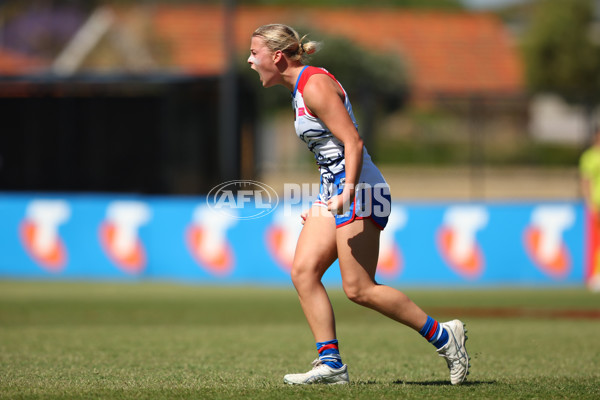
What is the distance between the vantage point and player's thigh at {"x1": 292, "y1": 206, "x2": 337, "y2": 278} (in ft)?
17.9

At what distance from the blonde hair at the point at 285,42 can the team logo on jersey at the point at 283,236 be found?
9579 millimetres

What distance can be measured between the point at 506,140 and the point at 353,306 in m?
18.6

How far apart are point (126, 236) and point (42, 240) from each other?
1.39m

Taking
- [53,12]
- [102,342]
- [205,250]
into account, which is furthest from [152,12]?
[102,342]

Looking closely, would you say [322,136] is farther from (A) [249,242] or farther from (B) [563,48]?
(B) [563,48]

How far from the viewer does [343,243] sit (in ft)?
17.6

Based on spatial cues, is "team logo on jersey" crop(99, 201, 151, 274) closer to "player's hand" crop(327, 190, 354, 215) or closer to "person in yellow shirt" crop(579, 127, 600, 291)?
"person in yellow shirt" crop(579, 127, 600, 291)

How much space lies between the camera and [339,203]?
511 cm

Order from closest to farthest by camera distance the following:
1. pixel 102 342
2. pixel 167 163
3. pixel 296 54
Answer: pixel 296 54 → pixel 102 342 → pixel 167 163

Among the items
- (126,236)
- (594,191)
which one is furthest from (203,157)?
(594,191)

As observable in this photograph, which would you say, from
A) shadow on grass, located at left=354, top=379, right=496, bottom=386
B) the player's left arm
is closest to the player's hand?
the player's left arm

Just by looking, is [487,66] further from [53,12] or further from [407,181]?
[53,12]

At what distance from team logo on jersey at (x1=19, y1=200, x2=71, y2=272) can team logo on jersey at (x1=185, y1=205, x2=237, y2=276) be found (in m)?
2.11

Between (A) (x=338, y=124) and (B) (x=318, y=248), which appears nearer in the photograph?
(A) (x=338, y=124)
